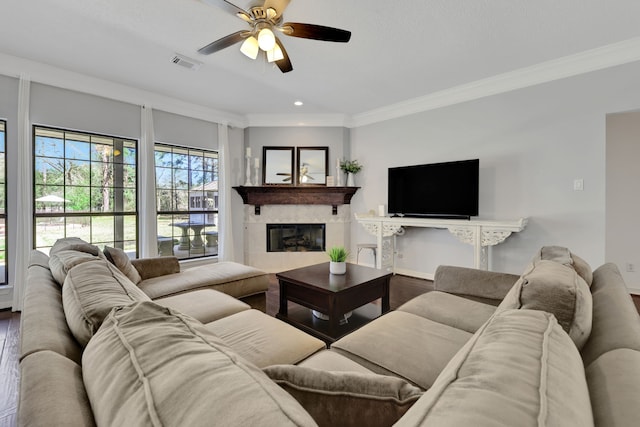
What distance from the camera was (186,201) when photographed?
182 inches

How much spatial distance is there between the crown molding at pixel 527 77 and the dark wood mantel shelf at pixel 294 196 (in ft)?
4.85

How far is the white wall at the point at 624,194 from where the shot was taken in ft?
11.8

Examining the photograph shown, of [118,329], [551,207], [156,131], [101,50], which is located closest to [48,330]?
[118,329]

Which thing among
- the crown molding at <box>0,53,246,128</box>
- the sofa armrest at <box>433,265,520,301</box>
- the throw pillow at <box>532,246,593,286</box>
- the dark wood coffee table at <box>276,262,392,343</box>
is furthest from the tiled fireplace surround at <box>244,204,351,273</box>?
the throw pillow at <box>532,246,593,286</box>

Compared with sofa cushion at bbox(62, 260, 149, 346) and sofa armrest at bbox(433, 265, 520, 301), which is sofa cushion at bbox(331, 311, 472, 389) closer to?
sofa armrest at bbox(433, 265, 520, 301)

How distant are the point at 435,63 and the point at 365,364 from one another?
3124mm

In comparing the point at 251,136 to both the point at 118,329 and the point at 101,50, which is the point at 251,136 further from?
the point at 118,329

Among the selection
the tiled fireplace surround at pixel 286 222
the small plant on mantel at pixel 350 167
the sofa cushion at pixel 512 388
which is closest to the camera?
the sofa cushion at pixel 512 388

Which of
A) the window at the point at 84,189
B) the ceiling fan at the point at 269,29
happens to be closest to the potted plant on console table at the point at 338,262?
the ceiling fan at the point at 269,29

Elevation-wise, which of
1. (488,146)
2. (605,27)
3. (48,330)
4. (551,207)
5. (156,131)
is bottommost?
(48,330)

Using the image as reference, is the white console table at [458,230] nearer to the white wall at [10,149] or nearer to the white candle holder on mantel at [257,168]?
the white candle holder on mantel at [257,168]

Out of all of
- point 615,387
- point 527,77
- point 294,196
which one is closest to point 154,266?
point 294,196

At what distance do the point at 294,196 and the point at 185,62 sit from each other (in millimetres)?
2462

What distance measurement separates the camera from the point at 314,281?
8.33ft
